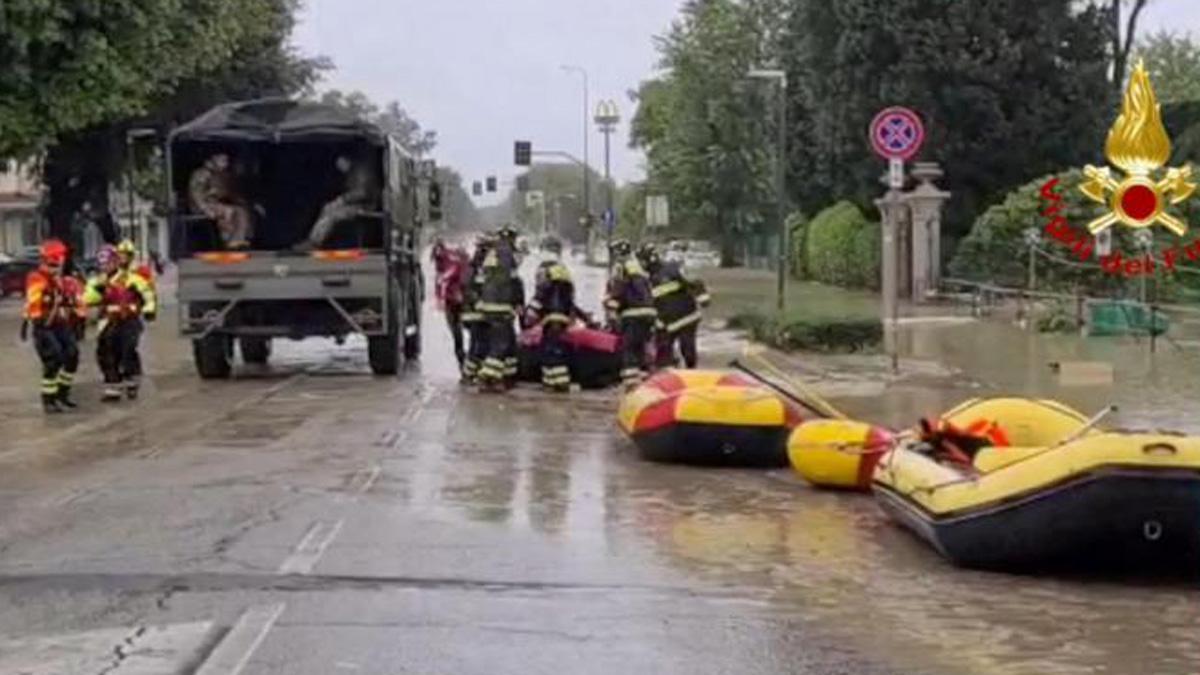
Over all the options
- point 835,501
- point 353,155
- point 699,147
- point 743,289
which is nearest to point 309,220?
point 353,155

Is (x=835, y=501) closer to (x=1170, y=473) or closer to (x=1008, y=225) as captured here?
(x=1170, y=473)

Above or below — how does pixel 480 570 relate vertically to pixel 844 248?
below

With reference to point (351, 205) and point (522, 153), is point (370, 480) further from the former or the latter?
point (522, 153)

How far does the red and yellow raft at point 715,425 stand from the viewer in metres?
15.1

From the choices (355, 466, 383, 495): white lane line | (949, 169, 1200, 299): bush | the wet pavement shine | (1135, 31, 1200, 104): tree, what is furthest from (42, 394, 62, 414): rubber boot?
(1135, 31, 1200, 104): tree

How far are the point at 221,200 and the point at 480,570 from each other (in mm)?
14858

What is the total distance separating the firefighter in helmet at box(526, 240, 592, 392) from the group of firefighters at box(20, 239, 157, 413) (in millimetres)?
4295

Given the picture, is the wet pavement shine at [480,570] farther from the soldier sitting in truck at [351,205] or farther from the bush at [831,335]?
the bush at [831,335]

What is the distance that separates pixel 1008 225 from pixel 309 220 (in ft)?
54.8

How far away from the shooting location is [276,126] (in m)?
24.0

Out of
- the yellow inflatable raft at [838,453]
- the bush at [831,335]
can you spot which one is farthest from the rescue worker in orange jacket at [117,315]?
the yellow inflatable raft at [838,453]

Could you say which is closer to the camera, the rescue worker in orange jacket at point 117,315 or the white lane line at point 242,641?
the white lane line at point 242,641

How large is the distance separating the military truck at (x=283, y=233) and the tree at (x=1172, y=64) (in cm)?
6535

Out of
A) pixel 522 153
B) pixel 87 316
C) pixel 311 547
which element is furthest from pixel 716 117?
pixel 311 547
